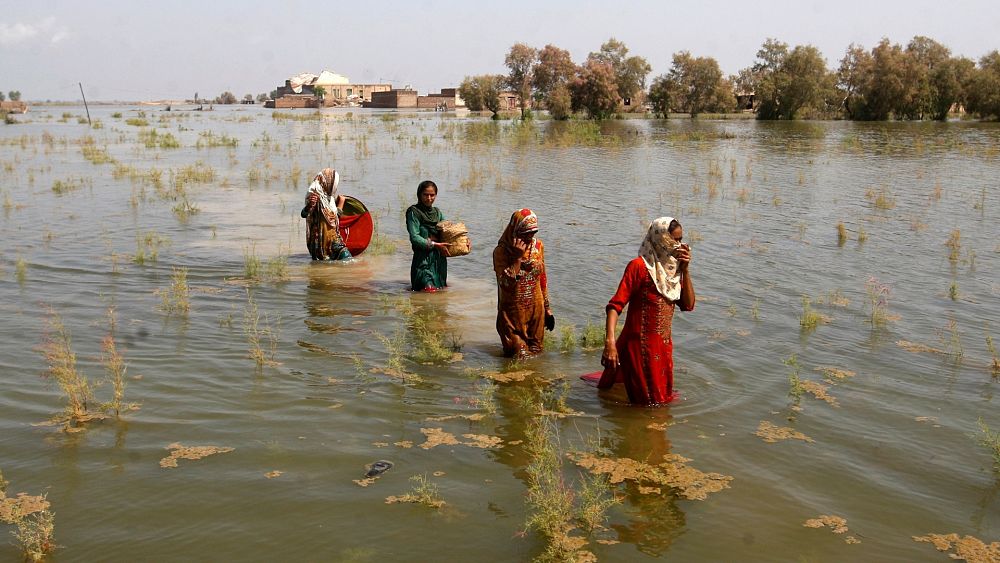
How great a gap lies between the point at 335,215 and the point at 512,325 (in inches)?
172

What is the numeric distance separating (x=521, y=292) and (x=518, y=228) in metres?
0.54

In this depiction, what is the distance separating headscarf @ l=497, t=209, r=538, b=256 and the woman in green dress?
68.0 inches

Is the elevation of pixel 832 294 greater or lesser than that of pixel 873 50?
lesser

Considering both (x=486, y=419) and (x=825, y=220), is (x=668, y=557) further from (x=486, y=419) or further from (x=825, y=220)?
(x=825, y=220)

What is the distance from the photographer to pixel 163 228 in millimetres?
12883

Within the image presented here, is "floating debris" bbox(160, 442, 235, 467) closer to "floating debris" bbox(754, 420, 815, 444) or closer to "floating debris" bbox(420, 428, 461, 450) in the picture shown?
"floating debris" bbox(420, 428, 461, 450)

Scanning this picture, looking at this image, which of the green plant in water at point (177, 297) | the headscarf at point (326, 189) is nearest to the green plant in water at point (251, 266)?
the green plant in water at point (177, 297)

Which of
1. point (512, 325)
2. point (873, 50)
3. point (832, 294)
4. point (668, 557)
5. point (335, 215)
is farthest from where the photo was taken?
point (873, 50)

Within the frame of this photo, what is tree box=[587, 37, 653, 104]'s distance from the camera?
66.9m

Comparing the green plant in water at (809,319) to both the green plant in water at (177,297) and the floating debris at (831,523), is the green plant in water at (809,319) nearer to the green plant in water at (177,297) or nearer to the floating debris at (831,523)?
the floating debris at (831,523)

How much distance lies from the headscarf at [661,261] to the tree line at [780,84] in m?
51.0

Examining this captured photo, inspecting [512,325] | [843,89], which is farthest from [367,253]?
[843,89]

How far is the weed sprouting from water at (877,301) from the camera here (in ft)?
26.1

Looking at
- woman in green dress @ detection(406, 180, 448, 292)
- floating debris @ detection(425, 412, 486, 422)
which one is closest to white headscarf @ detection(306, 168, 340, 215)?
woman in green dress @ detection(406, 180, 448, 292)
